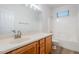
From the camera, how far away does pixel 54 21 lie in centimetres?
132

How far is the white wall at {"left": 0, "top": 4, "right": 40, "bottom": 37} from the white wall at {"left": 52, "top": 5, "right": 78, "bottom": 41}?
26 centimetres

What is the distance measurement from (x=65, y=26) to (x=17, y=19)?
0.70 metres

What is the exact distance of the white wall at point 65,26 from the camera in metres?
1.25

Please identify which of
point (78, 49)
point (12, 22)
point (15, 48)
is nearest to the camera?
point (15, 48)

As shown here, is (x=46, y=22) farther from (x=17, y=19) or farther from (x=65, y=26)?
(x=17, y=19)

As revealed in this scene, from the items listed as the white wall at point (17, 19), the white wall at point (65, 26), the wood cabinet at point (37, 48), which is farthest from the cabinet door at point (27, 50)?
the white wall at point (65, 26)

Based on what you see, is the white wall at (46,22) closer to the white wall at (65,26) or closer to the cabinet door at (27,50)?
the white wall at (65,26)

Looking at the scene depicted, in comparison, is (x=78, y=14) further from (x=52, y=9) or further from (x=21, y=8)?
(x=21, y=8)

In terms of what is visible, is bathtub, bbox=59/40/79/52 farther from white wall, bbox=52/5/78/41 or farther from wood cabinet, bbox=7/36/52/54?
wood cabinet, bbox=7/36/52/54

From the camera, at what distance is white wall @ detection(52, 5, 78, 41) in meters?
1.25

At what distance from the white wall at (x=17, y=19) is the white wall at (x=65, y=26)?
26 centimetres

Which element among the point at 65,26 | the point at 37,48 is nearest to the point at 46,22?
the point at 65,26
